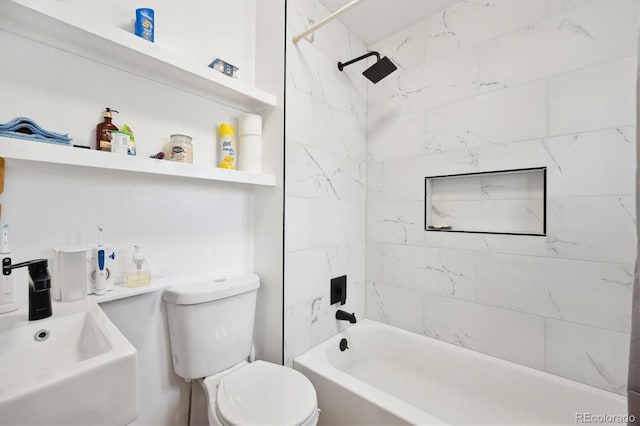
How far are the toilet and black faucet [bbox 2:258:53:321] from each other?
0.42 metres

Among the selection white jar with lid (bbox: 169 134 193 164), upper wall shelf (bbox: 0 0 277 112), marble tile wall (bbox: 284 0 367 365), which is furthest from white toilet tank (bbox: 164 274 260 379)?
upper wall shelf (bbox: 0 0 277 112)

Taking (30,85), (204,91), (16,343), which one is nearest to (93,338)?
(16,343)

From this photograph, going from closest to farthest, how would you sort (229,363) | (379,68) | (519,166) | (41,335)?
Answer: (41,335), (229,363), (519,166), (379,68)

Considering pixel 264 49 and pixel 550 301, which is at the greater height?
pixel 264 49

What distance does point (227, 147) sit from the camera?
140 cm

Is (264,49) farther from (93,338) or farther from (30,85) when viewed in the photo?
(93,338)

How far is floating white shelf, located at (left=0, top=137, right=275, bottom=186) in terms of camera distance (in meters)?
0.80

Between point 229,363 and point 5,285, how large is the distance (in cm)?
86

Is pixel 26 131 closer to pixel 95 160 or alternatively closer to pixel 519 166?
pixel 95 160

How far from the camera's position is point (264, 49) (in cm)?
158

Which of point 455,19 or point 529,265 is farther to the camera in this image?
point 455,19

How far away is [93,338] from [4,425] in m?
0.36

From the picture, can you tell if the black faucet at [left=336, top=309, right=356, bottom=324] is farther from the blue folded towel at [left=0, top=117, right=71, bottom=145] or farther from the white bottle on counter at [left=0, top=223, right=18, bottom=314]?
the blue folded towel at [left=0, top=117, right=71, bottom=145]

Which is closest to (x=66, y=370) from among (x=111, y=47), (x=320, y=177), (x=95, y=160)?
(x=95, y=160)
